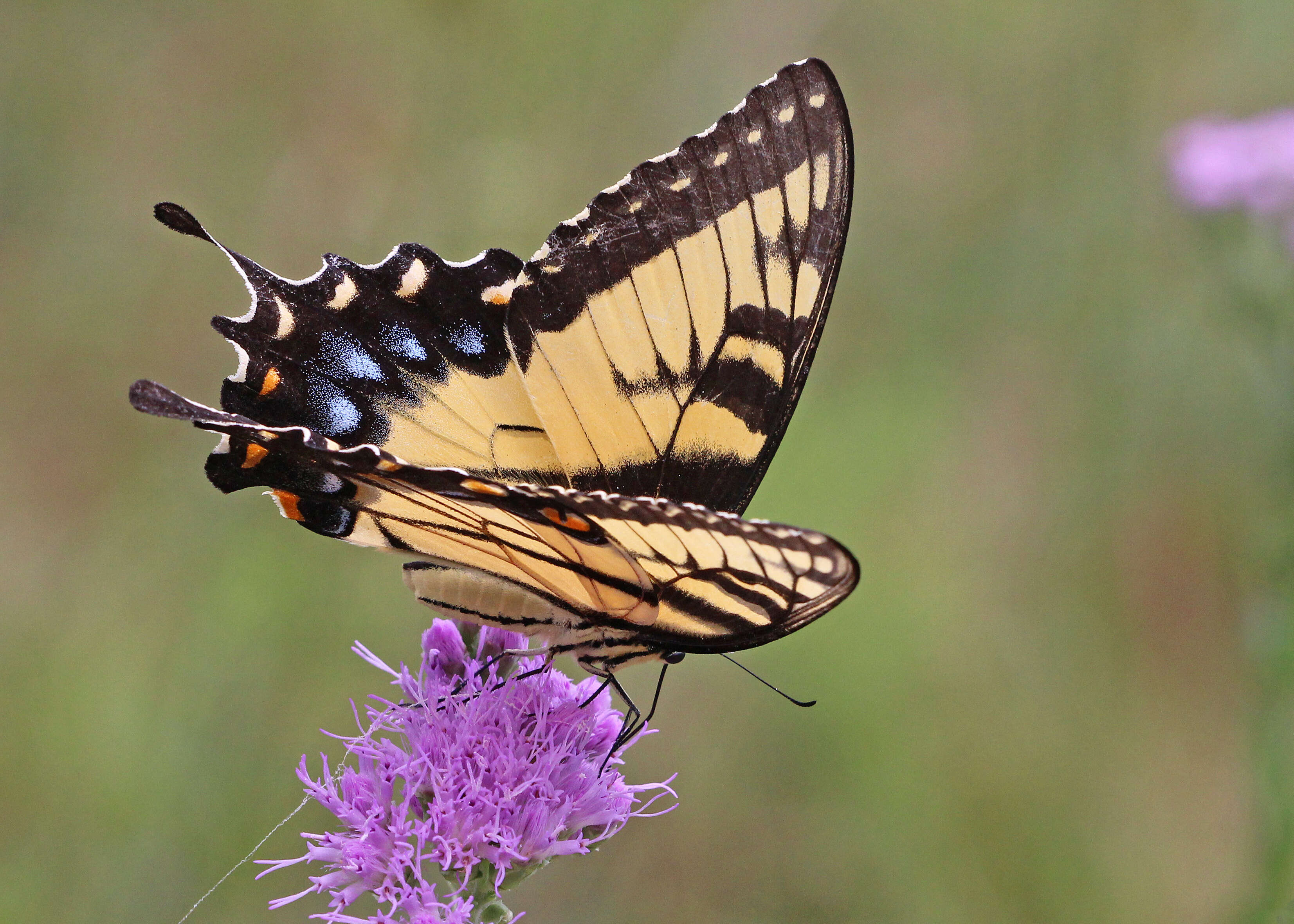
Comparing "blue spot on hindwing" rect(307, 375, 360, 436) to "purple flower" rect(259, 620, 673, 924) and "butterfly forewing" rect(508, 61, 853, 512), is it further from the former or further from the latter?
"purple flower" rect(259, 620, 673, 924)

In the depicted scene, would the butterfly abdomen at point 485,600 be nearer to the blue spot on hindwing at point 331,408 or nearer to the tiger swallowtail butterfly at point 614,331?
the tiger swallowtail butterfly at point 614,331

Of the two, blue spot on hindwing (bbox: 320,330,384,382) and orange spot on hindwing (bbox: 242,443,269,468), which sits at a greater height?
blue spot on hindwing (bbox: 320,330,384,382)

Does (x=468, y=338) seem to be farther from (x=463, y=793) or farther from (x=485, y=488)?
(x=463, y=793)

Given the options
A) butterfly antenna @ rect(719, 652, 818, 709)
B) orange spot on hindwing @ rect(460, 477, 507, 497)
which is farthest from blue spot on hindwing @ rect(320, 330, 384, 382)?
butterfly antenna @ rect(719, 652, 818, 709)

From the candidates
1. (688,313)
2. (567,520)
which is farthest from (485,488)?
(688,313)

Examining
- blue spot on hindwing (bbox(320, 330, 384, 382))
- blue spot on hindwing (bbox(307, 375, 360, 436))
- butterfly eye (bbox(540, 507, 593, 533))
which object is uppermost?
blue spot on hindwing (bbox(320, 330, 384, 382))

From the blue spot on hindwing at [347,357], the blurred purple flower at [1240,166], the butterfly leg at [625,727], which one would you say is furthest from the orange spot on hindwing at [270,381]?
the blurred purple flower at [1240,166]
